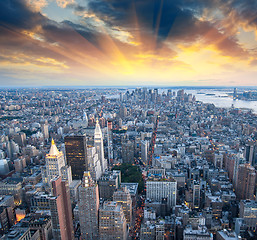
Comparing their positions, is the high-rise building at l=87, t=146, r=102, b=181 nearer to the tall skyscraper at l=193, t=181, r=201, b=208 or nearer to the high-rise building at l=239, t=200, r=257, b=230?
the tall skyscraper at l=193, t=181, r=201, b=208

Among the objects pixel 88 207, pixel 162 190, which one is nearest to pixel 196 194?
pixel 162 190

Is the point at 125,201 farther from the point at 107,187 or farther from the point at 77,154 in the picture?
the point at 77,154

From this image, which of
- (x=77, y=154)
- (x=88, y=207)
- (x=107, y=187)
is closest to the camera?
(x=88, y=207)

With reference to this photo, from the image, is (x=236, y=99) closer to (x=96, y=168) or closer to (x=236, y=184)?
(x=236, y=184)

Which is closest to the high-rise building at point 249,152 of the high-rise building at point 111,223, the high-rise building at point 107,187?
the high-rise building at point 107,187

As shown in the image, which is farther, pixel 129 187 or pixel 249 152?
pixel 249 152

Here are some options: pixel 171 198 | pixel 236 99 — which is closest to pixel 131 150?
pixel 171 198

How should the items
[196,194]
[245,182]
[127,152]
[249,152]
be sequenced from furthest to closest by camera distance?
[127,152] < [249,152] < [245,182] < [196,194]
